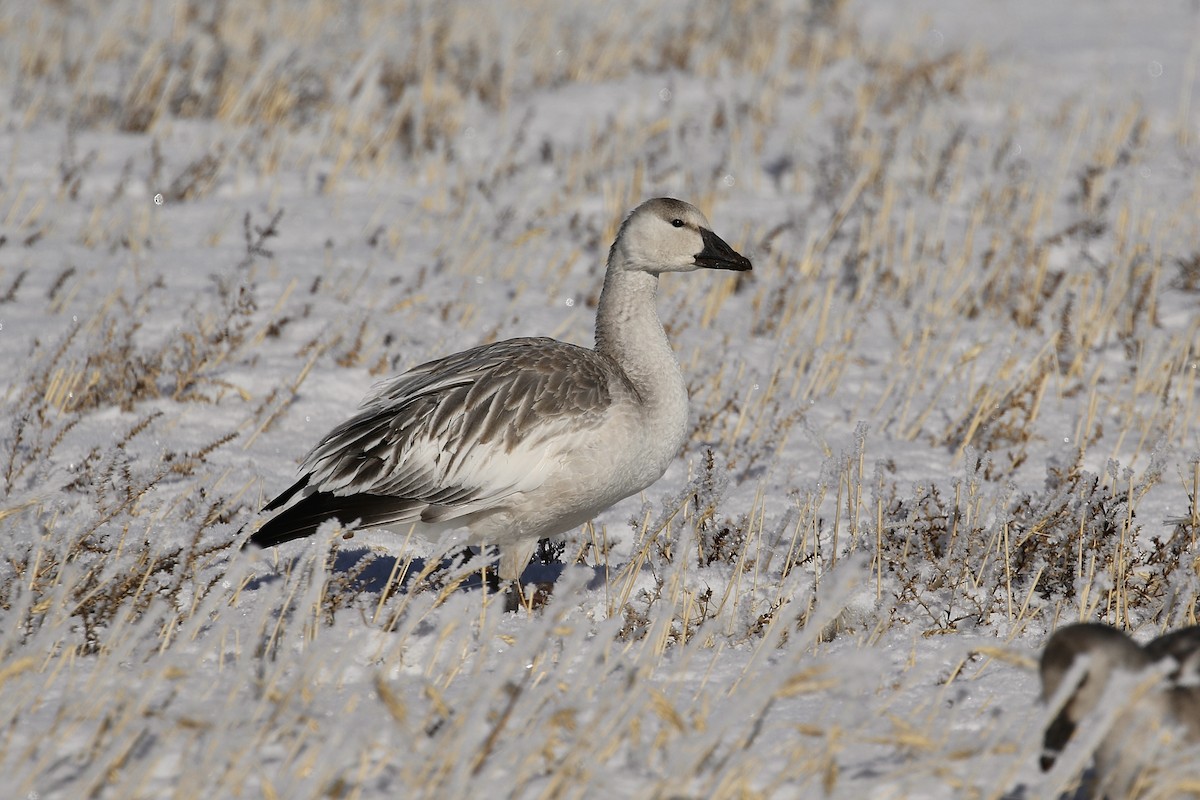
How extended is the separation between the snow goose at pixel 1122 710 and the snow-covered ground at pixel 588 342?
0.07 m

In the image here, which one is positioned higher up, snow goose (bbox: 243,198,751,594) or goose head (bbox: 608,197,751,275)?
goose head (bbox: 608,197,751,275)

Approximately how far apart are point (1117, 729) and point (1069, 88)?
1271 centimetres

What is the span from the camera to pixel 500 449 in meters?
4.32

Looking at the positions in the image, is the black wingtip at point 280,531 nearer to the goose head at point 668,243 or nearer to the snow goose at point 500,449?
the snow goose at point 500,449

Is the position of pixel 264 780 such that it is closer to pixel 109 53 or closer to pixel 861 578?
pixel 861 578

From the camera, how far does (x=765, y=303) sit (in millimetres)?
8242

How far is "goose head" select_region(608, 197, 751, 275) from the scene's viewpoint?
5.00m

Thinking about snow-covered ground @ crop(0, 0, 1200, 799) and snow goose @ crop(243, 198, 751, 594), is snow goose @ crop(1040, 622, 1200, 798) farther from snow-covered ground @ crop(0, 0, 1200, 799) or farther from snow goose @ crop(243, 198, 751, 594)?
snow goose @ crop(243, 198, 751, 594)

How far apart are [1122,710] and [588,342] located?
520cm

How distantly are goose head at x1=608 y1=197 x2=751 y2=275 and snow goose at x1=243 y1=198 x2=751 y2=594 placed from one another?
46cm

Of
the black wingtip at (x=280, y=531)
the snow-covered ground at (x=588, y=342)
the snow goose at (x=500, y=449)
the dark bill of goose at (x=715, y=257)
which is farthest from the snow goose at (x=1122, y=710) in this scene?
the dark bill of goose at (x=715, y=257)

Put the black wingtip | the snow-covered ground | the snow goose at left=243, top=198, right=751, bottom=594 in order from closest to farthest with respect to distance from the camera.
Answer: the snow-covered ground < the black wingtip < the snow goose at left=243, top=198, right=751, bottom=594

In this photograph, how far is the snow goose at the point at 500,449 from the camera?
167 inches

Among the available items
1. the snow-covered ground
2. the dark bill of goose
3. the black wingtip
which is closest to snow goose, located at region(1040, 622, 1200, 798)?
the snow-covered ground
